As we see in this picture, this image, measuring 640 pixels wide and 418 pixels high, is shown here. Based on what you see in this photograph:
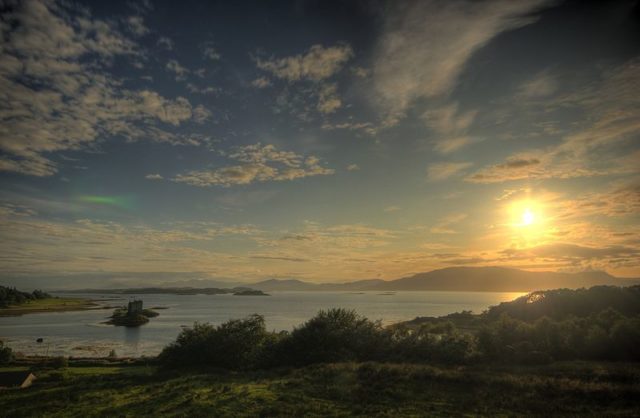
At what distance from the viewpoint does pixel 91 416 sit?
74.0ft

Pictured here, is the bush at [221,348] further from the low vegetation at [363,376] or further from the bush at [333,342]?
the bush at [333,342]

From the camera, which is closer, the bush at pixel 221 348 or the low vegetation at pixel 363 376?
the low vegetation at pixel 363 376

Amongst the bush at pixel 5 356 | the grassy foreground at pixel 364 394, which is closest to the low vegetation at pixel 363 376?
the grassy foreground at pixel 364 394

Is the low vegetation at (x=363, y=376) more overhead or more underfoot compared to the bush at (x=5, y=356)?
more overhead

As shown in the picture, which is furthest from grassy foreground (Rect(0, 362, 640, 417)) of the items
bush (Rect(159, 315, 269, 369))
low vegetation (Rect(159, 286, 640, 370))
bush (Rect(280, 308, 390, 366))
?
bush (Rect(159, 315, 269, 369))

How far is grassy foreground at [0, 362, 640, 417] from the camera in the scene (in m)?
20.8

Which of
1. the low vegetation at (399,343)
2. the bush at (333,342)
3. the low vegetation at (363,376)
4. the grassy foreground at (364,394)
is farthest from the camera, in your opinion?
the bush at (333,342)

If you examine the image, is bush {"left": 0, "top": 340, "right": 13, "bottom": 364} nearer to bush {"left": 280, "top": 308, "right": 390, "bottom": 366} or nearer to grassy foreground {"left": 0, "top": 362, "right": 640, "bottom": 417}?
grassy foreground {"left": 0, "top": 362, "right": 640, "bottom": 417}

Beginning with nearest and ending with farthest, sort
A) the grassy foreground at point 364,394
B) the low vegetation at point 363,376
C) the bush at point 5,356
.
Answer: the grassy foreground at point 364,394 → the low vegetation at point 363,376 → the bush at point 5,356

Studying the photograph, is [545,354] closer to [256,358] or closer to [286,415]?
[286,415]

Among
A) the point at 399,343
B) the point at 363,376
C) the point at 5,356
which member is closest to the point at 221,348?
the point at 363,376

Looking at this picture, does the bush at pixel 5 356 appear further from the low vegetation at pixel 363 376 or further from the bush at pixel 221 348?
the bush at pixel 221 348

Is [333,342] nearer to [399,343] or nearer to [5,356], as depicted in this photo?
[399,343]

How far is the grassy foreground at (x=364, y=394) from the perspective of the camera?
20797 mm
